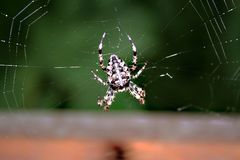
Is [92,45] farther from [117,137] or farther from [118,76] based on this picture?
[117,137]

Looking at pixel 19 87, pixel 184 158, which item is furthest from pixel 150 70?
pixel 184 158

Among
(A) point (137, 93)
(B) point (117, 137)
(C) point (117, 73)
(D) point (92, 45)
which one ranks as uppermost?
(D) point (92, 45)

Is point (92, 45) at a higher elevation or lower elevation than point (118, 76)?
higher

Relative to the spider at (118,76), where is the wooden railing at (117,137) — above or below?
below

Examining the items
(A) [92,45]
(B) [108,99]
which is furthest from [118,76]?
(A) [92,45]

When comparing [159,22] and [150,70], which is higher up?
[159,22]

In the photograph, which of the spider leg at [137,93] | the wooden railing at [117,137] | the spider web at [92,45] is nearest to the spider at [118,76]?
the spider leg at [137,93]

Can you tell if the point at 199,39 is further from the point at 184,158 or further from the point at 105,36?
the point at 184,158

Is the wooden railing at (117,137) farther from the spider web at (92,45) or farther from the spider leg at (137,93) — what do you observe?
the spider web at (92,45)
